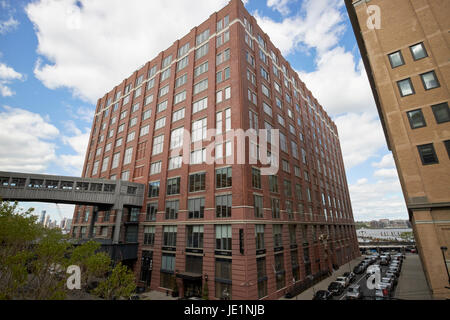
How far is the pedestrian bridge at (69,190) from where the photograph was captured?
28.8 meters

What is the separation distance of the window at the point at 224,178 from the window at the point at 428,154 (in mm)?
18594

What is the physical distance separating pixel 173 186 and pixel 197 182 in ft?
16.9

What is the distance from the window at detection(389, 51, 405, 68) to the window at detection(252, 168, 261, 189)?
18228 millimetres

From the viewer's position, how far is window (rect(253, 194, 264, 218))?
26.3 m

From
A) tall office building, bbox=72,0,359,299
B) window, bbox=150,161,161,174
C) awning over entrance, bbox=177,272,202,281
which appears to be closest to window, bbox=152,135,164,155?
tall office building, bbox=72,0,359,299

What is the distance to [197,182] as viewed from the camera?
29.4 m

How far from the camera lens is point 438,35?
20781 mm

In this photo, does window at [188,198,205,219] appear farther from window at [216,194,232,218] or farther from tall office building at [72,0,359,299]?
window at [216,194,232,218]

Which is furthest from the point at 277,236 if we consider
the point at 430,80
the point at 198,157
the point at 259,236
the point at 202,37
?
the point at 202,37

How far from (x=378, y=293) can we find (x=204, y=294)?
20.5 metres

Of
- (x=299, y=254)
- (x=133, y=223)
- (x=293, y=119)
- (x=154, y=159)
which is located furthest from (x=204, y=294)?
(x=293, y=119)

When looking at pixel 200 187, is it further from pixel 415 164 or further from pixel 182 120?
pixel 415 164

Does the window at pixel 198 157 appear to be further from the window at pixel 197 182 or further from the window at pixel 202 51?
the window at pixel 202 51

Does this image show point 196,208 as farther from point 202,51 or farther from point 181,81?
point 202,51
